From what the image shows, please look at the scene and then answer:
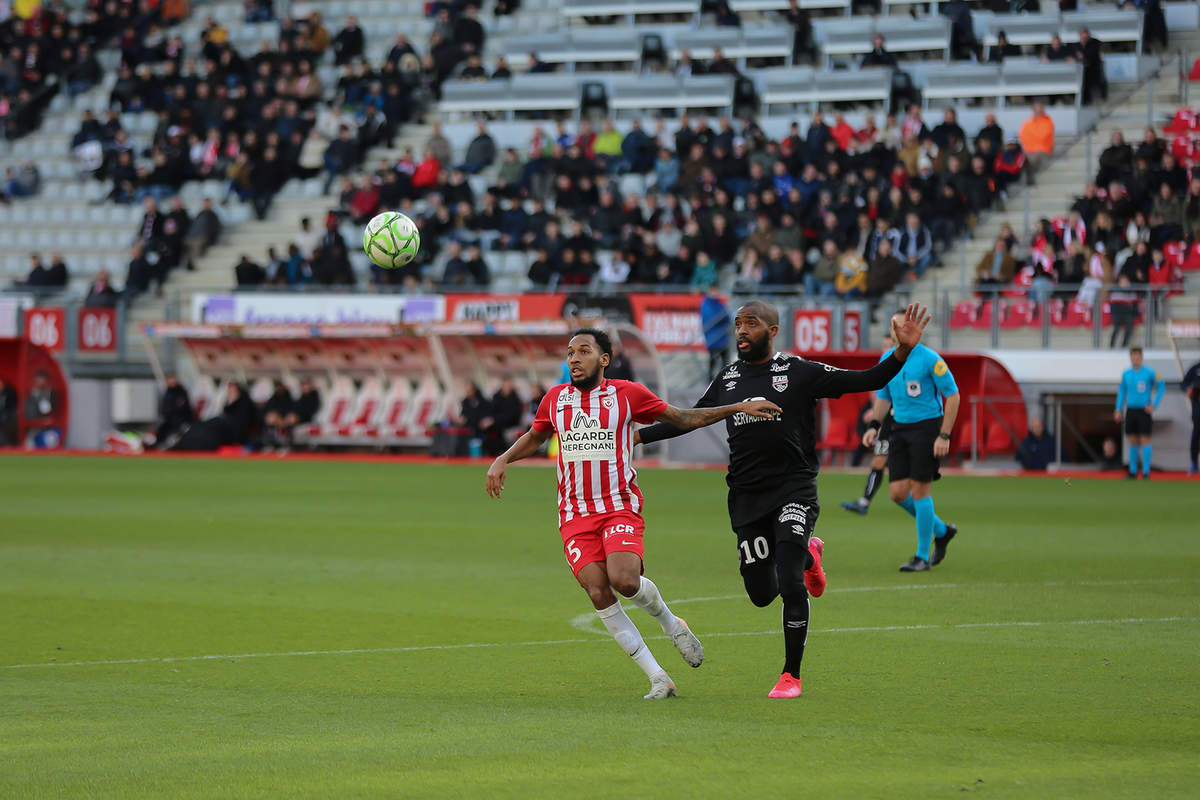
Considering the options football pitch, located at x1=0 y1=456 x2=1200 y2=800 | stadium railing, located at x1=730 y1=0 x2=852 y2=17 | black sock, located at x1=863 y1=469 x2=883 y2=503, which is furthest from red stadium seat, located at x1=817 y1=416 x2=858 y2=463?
stadium railing, located at x1=730 y1=0 x2=852 y2=17

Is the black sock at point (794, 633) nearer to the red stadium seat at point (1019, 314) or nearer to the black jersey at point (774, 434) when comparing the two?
the black jersey at point (774, 434)

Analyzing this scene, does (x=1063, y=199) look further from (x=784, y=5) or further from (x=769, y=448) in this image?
(x=769, y=448)

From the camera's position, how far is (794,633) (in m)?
8.12

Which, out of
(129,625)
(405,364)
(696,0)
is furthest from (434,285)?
(129,625)

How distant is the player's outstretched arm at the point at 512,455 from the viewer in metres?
8.46

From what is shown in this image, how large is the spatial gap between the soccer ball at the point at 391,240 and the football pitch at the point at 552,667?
2513 millimetres

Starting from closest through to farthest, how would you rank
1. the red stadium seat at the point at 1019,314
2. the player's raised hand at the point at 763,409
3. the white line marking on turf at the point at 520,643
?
the player's raised hand at the point at 763,409 < the white line marking on turf at the point at 520,643 < the red stadium seat at the point at 1019,314

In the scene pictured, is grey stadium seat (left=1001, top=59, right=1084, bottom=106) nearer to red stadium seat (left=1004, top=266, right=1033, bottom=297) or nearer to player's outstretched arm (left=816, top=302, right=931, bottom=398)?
red stadium seat (left=1004, top=266, right=1033, bottom=297)

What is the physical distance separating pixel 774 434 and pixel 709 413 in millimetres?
562

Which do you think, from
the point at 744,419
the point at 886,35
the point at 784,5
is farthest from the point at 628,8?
the point at 744,419

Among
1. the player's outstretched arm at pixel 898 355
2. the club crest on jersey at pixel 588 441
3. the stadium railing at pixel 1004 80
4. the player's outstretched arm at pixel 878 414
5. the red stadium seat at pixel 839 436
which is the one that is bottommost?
the red stadium seat at pixel 839 436

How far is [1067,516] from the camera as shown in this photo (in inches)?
752

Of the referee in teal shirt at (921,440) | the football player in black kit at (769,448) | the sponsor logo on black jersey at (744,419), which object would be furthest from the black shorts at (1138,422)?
the sponsor logo on black jersey at (744,419)

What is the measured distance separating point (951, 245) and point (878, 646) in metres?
21.1
